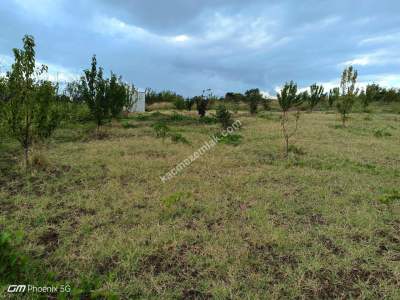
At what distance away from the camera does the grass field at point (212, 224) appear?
254 cm

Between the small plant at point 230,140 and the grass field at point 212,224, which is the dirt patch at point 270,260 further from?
the small plant at point 230,140

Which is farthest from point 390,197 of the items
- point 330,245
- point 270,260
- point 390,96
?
point 390,96

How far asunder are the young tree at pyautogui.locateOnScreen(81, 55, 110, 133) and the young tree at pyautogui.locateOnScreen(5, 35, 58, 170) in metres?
3.38

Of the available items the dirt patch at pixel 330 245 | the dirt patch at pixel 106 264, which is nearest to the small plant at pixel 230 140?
the dirt patch at pixel 330 245

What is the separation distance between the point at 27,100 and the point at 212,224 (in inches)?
177

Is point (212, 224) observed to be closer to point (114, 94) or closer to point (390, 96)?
point (114, 94)

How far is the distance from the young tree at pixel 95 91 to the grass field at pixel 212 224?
9.86ft

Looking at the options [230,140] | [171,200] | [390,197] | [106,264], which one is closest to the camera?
[106,264]

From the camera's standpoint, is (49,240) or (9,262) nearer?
(9,262)

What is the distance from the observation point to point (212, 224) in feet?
11.9

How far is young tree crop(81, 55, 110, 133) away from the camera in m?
9.03

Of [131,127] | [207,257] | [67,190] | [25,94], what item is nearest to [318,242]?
[207,257]

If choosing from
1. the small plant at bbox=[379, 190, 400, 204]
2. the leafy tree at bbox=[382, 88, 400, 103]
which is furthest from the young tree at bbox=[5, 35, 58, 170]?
the leafy tree at bbox=[382, 88, 400, 103]

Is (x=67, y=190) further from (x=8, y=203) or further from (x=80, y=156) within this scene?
(x=80, y=156)
